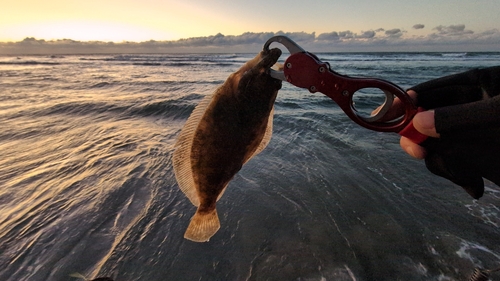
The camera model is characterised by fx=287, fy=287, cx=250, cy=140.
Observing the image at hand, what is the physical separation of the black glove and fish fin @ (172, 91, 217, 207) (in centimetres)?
156

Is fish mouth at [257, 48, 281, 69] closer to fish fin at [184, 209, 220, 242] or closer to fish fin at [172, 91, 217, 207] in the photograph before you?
fish fin at [172, 91, 217, 207]

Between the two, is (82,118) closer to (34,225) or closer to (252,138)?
(34,225)

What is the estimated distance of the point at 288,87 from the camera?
1631 cm

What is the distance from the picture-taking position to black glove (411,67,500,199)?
1.64m

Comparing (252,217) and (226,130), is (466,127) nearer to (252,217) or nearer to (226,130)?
(226,130)

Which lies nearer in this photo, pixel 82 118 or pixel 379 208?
pixel 379 208

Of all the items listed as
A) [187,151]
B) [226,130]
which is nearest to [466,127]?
[226,130]

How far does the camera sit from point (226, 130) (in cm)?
210

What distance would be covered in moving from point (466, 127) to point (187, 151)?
1.85 meters

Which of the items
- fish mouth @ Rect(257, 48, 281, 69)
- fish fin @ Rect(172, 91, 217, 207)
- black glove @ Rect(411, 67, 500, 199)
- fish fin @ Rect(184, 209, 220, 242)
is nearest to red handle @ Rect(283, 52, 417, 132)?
fish mouth @ Rect(257, 48, 281, 69)

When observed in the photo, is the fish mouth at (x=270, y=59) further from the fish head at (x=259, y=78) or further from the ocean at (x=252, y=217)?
the ocean at (x=252, y=217)

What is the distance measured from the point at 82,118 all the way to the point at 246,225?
27.2 feet

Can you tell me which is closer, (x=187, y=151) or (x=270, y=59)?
(x=270, y=59)

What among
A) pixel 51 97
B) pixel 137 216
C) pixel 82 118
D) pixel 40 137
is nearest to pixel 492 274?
pixel 137 216
